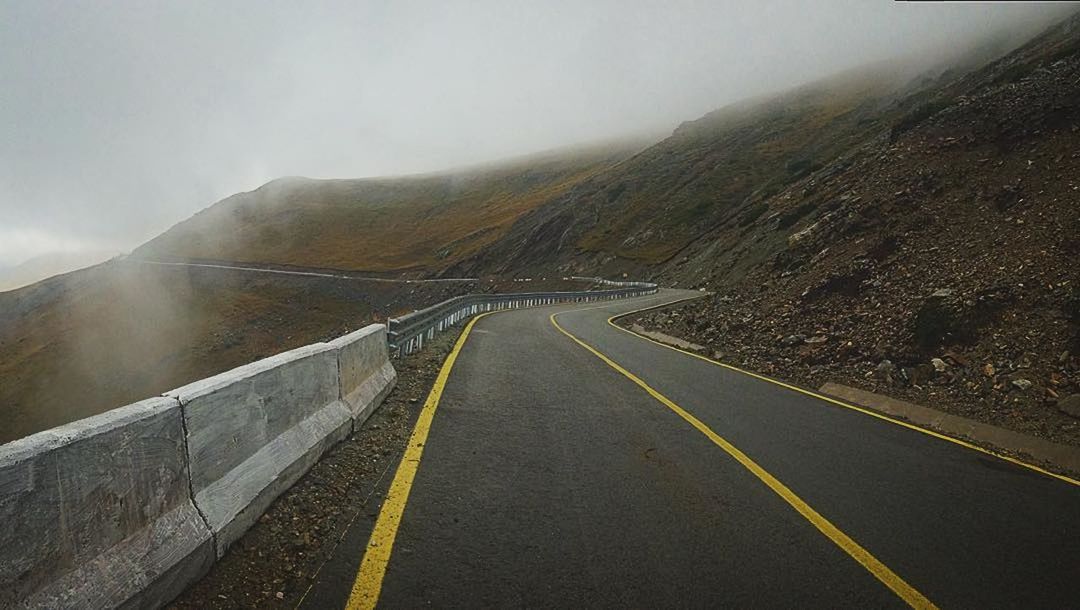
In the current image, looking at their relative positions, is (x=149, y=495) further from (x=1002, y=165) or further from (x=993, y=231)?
(x=1002, y=165)

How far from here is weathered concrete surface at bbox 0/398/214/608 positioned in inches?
82.9

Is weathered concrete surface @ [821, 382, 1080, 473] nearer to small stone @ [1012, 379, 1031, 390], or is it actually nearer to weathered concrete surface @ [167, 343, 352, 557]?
small stone @ [1012, 379, 1031, 390]

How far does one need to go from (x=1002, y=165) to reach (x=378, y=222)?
137 meters

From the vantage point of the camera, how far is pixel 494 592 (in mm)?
3051

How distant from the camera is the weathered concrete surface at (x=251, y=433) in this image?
3207mm

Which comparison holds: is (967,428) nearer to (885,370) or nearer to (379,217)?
(885,370)

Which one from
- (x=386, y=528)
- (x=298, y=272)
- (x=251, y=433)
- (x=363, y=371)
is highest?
(x=298, y=272)

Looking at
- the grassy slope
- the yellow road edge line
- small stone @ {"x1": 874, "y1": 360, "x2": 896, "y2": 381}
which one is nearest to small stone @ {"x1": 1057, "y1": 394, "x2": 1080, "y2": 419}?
the yellow road edge line

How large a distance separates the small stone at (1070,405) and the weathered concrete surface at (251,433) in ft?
29.4

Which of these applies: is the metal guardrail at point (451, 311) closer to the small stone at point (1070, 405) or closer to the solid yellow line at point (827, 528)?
the solid yellow line at point (827, 528)

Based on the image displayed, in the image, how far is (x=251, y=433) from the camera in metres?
3.75

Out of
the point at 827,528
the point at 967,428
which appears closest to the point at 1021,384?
the point at 967,428

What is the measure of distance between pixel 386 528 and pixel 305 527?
0.53 metres

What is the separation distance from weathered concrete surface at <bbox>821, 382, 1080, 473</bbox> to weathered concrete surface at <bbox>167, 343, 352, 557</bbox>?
7.47 metres
